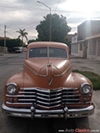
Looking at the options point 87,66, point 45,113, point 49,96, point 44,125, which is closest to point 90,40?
point 87,66

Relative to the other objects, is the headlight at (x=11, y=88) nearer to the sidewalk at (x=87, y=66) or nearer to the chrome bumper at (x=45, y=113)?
the chrome bumper at (x=45, y=113)

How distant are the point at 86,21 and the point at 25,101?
113 ft

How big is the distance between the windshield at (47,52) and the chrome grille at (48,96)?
6.66ft

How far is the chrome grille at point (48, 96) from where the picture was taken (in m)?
4.19

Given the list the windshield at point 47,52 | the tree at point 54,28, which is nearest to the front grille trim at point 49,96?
the windshield at point 47,52

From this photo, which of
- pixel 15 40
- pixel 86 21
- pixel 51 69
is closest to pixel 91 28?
pixel 86 21

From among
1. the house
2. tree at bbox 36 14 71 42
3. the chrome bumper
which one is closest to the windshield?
the chrome bumper

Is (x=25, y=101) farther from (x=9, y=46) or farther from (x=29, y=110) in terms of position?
(x=9, y=46)

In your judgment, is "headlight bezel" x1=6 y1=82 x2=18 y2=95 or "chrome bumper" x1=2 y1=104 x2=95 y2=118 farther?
"headlight bezel" x1=6 y1=82 x2=18 y2=95

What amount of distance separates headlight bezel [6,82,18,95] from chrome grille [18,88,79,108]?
0.43 ft

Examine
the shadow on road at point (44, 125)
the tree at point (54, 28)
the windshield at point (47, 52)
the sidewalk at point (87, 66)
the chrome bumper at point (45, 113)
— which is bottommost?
the shadow on road at point (44, 125)

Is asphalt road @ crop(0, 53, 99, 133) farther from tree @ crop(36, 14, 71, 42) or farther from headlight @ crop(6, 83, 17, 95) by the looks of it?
tree @ crop(36, 14, 71, 42)

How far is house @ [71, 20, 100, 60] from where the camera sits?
87.4ft

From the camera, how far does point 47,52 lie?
6.20 m
